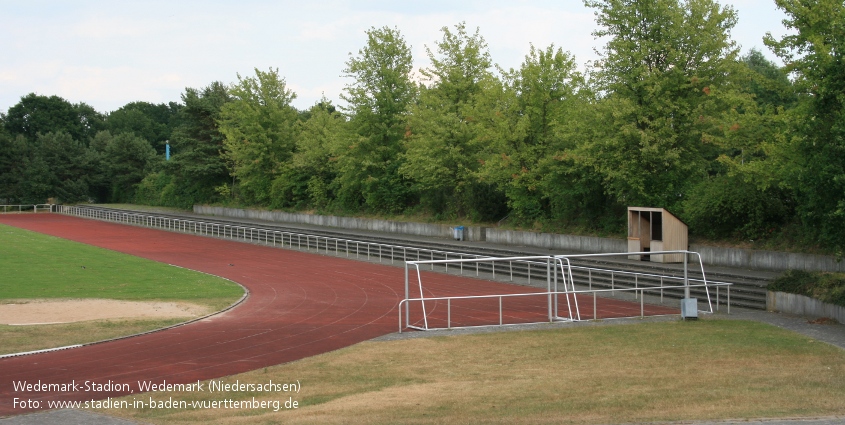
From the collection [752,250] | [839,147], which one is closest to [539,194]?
[752,250]

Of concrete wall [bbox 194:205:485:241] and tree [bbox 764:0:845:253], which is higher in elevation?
tree [bbox 764:0:845:253]

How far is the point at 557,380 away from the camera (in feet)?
41.1

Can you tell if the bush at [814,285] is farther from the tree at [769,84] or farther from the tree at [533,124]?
the tree at [533,124]

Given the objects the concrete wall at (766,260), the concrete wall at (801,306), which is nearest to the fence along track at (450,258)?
the concrete wall at (801,306)

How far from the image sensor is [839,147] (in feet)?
63.0

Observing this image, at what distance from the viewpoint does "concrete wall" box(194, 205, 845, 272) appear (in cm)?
2470

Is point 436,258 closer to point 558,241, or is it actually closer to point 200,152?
point 558,241

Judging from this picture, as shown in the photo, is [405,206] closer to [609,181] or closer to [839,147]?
[609,181]

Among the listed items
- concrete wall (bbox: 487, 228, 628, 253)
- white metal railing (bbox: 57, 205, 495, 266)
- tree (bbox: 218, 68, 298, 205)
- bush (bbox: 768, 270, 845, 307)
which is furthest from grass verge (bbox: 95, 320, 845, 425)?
tree (bbox: 218, 68, 298, 205)

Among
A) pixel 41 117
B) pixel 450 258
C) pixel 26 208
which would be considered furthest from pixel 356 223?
pixel 41 117

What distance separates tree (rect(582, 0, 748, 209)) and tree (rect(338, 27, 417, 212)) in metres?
20.2

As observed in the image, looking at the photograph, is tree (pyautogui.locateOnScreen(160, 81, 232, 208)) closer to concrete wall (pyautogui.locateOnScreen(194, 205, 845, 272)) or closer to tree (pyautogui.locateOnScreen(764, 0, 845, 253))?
concrete wall (pyautogui.locateOnScreen(194, 205, 845, 272))

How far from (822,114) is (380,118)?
106 feet

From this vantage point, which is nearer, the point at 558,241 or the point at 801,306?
the point at 801,306
